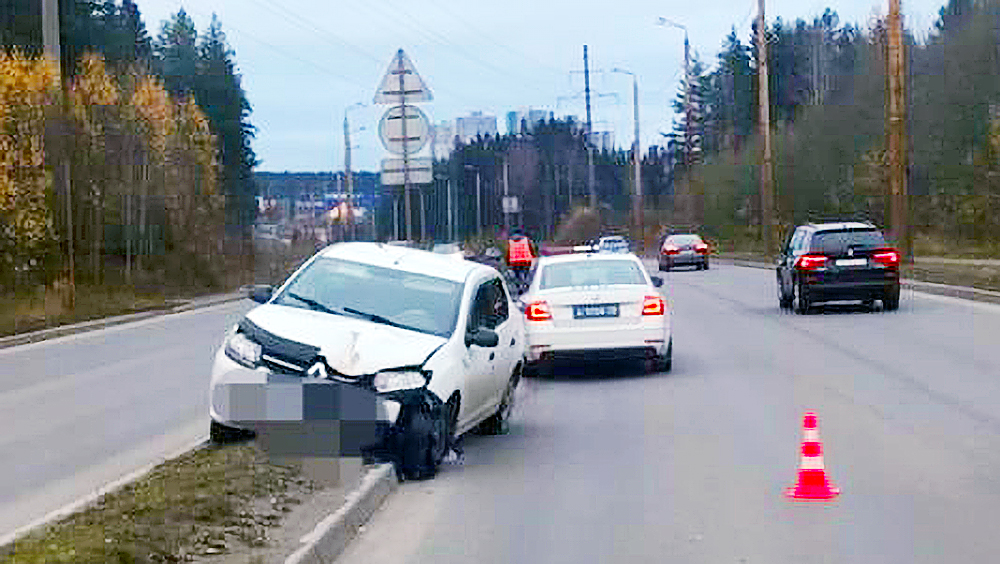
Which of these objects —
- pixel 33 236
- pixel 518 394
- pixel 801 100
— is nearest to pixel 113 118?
pixel 33 236

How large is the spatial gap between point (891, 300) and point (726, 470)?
1853 centimetres

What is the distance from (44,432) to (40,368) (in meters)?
9.03

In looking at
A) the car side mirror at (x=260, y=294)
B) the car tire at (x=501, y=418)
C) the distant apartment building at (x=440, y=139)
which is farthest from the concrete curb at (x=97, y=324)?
the car tire at (x=501, y=418)

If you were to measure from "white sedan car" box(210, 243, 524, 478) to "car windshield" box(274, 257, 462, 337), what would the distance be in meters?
0.01

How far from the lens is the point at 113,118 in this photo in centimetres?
4759

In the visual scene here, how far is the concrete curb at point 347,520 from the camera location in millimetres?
8320

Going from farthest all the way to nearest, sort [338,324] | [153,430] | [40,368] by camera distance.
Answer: [40,368], [153,430], [338,324]

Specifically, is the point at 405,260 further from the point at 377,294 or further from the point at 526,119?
the point at 526,119

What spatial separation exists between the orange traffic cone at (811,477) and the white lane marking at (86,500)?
4326 millimetres

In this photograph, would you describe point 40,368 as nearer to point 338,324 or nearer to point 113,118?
point 338,324

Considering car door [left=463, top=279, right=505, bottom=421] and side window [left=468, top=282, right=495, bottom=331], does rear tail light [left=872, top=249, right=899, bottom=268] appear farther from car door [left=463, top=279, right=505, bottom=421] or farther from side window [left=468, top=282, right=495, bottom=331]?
car door [left=463, top=279, right=505, bottom=421]

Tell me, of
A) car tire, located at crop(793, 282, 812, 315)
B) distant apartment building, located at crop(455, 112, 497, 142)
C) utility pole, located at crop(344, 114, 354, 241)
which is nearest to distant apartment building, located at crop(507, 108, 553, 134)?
distant apartment building, located at crop(455, 112, 497, 142)

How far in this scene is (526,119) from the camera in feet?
502

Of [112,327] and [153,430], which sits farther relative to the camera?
[112,327]
